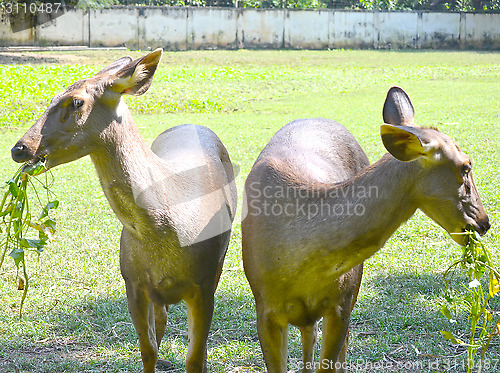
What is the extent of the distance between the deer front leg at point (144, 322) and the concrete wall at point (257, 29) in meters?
21.7

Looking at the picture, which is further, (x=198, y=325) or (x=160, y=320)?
(x=160, y=320)

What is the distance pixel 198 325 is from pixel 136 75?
1.41 m

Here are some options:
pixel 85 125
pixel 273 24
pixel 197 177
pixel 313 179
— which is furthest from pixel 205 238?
pixel 273 24

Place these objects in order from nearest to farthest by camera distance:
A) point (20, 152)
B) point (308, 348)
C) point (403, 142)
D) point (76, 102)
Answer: point (403, 142), point (20, 152), point (76, 102), point (308, 348)

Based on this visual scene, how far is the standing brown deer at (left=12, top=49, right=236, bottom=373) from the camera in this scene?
3.11 meters

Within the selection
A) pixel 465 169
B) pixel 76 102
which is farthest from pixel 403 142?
pixel 76 102

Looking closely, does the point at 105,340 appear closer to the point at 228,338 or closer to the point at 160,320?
the point at 160,320

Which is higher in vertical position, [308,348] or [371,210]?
[371,210]

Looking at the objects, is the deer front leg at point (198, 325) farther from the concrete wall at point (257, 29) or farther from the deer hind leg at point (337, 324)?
the concrete wall at point (257, 29)

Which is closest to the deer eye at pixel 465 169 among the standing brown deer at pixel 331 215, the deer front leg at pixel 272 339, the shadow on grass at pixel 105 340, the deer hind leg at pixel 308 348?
A: the standing brown deer at pixel 331 215

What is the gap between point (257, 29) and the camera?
1057 inches

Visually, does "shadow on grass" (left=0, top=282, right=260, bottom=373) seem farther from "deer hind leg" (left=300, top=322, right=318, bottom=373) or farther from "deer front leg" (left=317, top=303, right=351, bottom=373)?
"deer front leg" (left=317, top=303, right=351, bottom=373)

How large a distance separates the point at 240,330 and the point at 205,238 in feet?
Result: 4.11

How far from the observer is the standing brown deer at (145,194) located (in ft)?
10.2
